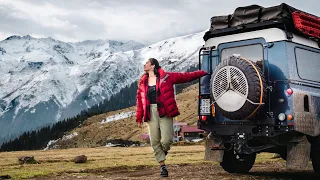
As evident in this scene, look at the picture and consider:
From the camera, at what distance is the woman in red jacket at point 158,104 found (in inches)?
432

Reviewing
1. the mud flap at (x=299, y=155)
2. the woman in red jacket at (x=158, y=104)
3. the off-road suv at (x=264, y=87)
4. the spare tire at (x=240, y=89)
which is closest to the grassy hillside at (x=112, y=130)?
the off-road suv at (x=264, y=87)

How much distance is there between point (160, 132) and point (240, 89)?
2.24 m

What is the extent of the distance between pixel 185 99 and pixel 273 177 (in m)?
186

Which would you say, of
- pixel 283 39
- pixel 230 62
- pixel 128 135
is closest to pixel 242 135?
pixel 230 62

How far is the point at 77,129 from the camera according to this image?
7470 inches

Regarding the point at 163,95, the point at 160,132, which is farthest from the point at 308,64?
the point at 160,132

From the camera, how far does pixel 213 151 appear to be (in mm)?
12453

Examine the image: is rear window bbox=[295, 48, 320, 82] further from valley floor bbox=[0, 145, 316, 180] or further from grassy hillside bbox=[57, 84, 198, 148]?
grassy hillside bbox=[57, 84, 198, 148]

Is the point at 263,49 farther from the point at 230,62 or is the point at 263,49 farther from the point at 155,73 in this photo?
the point at 155,73

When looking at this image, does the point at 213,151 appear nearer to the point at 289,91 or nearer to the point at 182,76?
the point at 182,76

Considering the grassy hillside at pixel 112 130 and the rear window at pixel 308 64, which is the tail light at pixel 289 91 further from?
the grassy hillside at pixel 112 130

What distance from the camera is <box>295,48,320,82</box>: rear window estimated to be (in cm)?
1154

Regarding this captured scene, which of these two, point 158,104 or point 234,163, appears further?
point 234,163

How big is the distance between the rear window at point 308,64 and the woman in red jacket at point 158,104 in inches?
112
